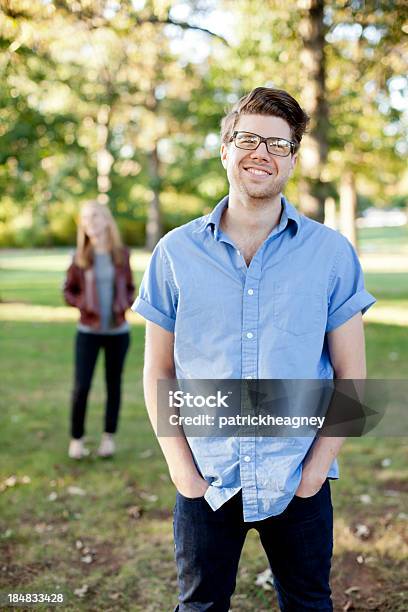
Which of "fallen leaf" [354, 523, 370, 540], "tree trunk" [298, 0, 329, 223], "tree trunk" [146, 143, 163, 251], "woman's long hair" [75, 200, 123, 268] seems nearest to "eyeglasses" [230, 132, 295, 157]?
"fallen leaf" [354, 523, 370, 540]

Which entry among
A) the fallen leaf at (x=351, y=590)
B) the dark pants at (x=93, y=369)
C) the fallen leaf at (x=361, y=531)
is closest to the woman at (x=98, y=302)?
the dark pants at (x=93, y=369)

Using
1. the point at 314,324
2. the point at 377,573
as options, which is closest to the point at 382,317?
the point at 377,573

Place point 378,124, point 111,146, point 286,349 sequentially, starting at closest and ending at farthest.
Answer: point 286,349
point 378,124
point 111,146

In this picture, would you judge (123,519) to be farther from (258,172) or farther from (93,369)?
(258,172)

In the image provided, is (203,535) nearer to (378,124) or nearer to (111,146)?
(378,124)

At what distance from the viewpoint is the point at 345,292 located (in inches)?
89.9

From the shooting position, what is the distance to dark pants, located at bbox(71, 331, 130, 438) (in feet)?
18.5

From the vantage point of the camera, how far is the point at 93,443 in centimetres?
637

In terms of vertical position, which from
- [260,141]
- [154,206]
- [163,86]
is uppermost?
[163,86]

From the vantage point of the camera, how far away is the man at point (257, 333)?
2.21 m

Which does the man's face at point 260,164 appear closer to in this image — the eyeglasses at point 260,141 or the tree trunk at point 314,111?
the eyeglasses at point 260,141

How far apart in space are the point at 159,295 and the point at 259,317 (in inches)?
A: 14.6

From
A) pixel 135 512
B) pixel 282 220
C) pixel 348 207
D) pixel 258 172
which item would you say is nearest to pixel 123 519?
pixel 135 512

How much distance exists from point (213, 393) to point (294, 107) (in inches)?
39.1
